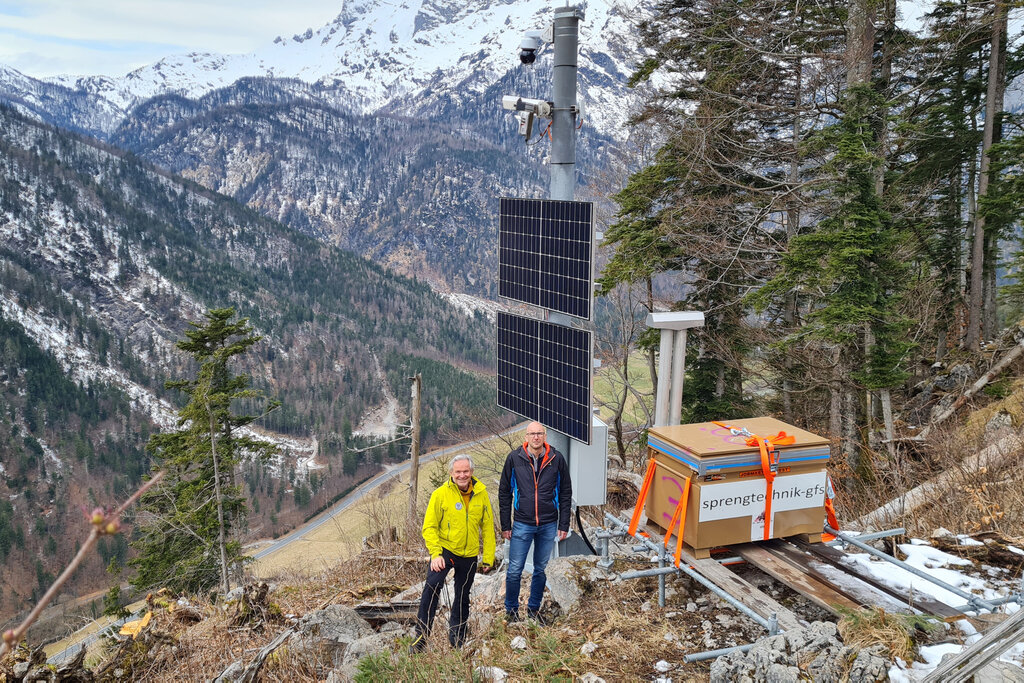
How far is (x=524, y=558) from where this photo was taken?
657cm

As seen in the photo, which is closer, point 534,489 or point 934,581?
point 934,581

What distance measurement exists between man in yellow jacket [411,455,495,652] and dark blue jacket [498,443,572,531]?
0.29 meters

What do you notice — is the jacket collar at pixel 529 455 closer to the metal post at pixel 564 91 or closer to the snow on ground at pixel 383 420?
the metal post at pixel 564 91

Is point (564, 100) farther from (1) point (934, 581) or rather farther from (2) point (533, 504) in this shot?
(1) point (934, 581)

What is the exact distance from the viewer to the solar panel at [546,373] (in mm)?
8289

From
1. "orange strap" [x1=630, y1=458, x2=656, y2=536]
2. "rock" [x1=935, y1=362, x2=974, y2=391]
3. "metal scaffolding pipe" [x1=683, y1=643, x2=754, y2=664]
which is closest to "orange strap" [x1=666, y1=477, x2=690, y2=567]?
"orange strap" [x1=630, y1=458, x2=656, y2=536]

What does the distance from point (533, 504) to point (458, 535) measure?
76 centimetres

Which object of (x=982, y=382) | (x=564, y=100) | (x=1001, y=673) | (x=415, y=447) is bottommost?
(x=415, y=447)

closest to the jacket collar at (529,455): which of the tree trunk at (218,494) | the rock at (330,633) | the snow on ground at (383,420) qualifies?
the rock at (330,633)

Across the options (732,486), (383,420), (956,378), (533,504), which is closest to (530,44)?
(533,504)

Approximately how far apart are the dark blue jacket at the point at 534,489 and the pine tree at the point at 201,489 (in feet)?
71.6

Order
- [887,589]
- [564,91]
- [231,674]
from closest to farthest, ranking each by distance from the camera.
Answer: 1. [887,589]
2. [231,674]
3. [564,91]

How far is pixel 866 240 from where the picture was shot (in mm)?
12133

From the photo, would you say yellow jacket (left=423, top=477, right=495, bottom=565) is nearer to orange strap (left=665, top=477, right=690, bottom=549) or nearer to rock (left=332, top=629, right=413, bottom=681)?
rock (left=332, top=629, right=413, bottom=681)
